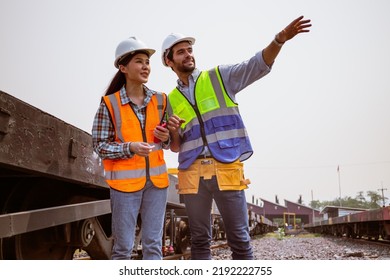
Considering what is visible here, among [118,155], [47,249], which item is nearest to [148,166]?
[118,155]

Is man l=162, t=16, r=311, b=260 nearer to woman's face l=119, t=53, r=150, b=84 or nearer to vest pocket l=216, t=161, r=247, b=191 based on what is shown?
vest pocket l=216, t=161, r=247, b=191

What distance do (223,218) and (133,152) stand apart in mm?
570

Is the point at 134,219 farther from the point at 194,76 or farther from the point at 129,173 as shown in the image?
the point at 194,76

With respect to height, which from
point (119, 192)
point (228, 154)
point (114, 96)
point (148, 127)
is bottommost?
point (119, 192)

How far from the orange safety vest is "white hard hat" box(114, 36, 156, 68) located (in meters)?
0.20

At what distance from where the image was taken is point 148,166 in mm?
2016

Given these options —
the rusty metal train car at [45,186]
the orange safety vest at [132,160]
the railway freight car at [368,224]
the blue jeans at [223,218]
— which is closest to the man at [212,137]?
the blue jeans at [223,218]

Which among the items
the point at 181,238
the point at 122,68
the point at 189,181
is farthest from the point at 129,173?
the point at 181,238

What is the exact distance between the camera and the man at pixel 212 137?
2.06 metres

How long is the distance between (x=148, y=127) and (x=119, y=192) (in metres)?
0.35

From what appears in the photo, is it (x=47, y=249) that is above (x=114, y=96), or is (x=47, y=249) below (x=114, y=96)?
below

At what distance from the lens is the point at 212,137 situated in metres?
2.13
